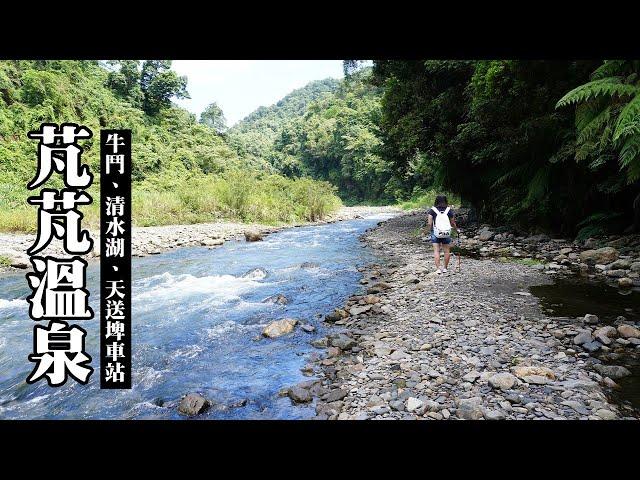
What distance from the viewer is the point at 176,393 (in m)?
3.77

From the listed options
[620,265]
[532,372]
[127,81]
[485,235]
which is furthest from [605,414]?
[127,81]

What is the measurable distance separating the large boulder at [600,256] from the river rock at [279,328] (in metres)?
5.11

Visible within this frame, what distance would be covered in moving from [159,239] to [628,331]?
11.9 meters

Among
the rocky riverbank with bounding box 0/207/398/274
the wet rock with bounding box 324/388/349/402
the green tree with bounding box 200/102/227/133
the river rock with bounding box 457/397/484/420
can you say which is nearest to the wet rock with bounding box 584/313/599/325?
the river rock with bounding box 457/397/484/420

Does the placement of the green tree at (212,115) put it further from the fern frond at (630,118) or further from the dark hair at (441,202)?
the fern frond at (630,118)

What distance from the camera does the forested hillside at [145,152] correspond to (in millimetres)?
16897

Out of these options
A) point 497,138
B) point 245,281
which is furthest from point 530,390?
point 497,138

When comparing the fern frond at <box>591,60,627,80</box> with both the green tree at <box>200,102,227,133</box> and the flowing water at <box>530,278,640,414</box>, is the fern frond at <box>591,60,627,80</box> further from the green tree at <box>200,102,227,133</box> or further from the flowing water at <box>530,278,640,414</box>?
the green tree at <box>200,102,227,133</box>

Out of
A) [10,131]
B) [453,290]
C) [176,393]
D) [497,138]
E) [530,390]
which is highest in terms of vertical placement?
[10,131]

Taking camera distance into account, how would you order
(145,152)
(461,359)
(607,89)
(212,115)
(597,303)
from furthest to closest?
(212,115) < (145,152) < (597,303) < (607,89) < (461,359)

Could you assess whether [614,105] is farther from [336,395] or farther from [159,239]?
[159,239]

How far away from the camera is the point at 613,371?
334cm
